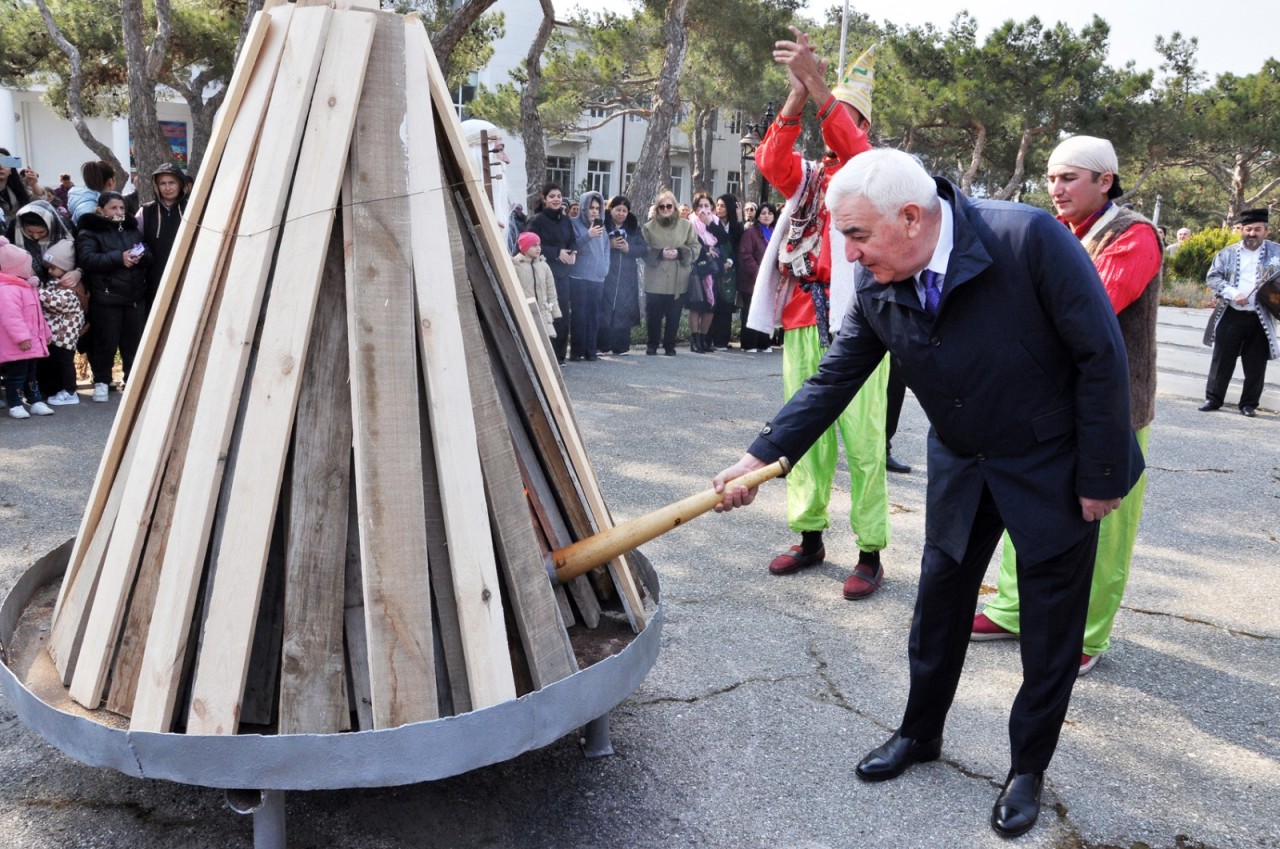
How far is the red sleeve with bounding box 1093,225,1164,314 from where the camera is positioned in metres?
3.67

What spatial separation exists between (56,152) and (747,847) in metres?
39.7

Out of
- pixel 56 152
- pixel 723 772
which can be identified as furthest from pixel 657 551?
pixel 56 152

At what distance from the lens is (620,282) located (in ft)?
42.3

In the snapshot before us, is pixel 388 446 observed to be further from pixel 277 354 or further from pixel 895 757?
pixel 895 757

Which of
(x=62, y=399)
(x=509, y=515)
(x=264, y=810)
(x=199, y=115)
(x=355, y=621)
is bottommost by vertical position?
(x=62, y=399)

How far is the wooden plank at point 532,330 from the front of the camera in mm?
2797

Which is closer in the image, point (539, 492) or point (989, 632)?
point (539, 492)

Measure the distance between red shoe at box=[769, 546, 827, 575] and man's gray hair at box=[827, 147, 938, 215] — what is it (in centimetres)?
263

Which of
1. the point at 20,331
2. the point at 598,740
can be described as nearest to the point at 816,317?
the point at 598,740

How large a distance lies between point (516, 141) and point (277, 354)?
138 ft

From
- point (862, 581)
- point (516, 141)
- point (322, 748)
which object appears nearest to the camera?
point (322, 748)

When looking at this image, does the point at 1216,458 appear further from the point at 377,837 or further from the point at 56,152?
the point at 56,152

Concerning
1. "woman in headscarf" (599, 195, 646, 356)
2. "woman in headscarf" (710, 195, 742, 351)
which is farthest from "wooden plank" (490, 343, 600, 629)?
"woman in headscarf" (710, 195, 742, 351)

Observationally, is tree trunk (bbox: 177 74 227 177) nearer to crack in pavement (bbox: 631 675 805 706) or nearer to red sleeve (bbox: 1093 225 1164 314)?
crack in pavement (bbox: 631 675 805 706)
